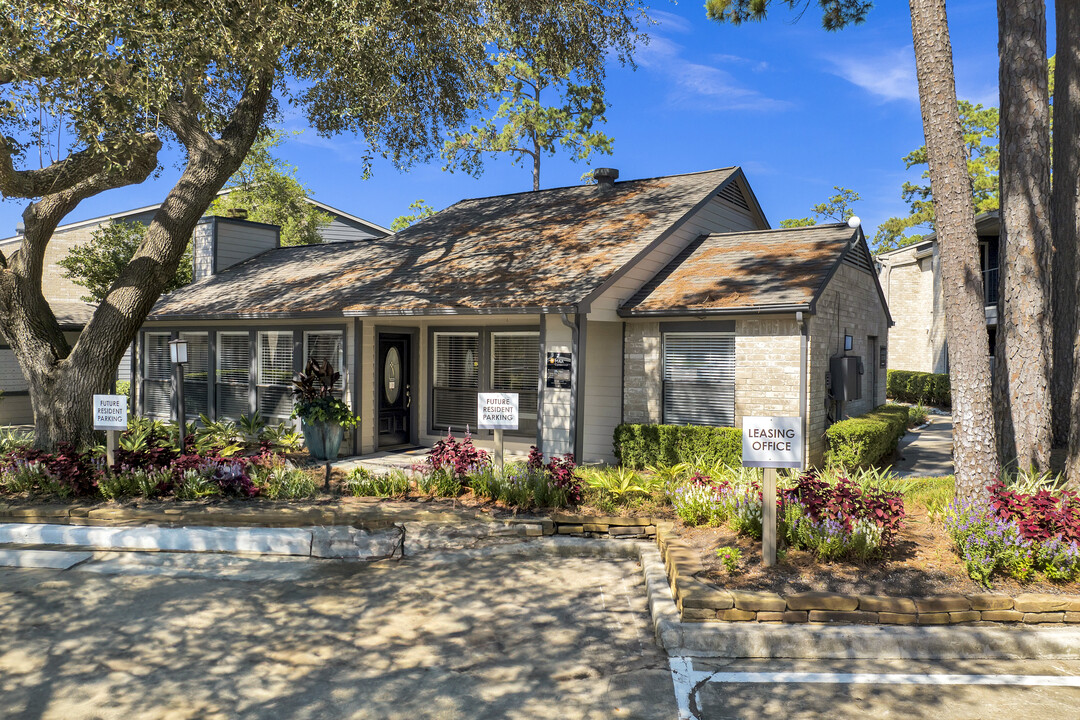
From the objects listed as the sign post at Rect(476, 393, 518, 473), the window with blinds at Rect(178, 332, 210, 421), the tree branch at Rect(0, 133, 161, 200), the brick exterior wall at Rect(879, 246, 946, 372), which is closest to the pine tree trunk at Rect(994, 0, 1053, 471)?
the sign post at Rect(476, 393, 518, 473)

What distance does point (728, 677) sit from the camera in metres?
5.02

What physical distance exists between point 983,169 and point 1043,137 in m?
31.4

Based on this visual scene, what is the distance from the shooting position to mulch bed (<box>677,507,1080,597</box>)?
5.78 metres

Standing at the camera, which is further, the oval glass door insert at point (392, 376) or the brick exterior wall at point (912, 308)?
the brick exterior wall at point (912, 308)

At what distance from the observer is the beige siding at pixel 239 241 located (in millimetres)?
19375

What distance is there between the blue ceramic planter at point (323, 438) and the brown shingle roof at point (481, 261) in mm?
1928

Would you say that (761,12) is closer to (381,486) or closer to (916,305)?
(381,486)

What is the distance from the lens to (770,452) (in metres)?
6.25

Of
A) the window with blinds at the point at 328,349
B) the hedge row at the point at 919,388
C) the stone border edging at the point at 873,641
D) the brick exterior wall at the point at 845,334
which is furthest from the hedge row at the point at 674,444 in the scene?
the hedge row at the point at 919,388

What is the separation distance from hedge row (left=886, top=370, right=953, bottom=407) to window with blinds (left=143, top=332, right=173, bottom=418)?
21721 millimetres

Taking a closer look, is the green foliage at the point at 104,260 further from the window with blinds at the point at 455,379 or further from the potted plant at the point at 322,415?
the window with blinds at the point at 455,379

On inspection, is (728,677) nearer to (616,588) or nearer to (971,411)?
(616,588)

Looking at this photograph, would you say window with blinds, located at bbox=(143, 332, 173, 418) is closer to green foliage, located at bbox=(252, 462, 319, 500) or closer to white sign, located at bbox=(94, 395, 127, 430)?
white sign, located at bbox=(94, 395, 127, 430)

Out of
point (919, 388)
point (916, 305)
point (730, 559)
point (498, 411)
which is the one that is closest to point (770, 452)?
point (730, 559)
